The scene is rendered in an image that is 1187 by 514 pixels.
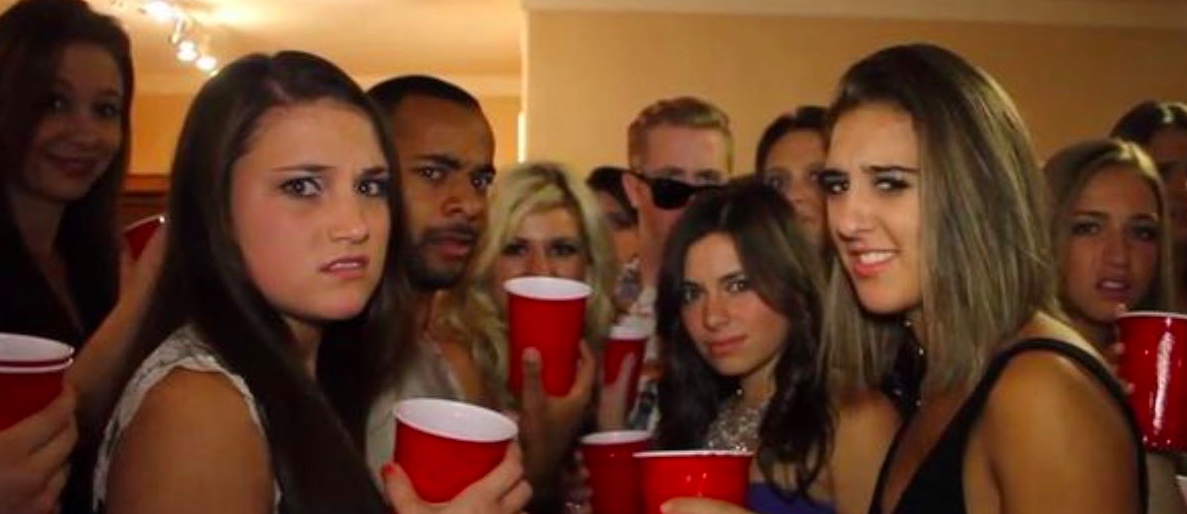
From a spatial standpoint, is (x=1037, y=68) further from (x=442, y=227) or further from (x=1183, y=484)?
(x=1183, y=484)

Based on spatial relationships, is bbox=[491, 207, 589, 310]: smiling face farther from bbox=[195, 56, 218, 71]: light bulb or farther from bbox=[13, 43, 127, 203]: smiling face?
bbox=[195, 56, 218, 71]: light bulb

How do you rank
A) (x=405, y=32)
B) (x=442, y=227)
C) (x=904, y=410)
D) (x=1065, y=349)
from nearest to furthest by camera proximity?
(x=1065, y=349), (x=904, y=410), (x=442, y=227), (x=405, y=32)

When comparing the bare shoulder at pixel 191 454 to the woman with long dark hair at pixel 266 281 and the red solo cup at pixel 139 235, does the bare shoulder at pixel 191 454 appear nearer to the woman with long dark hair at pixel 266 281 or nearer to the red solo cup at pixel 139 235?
the woman with long dark hair at pixel 266 281

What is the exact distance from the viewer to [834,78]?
6.22 metres

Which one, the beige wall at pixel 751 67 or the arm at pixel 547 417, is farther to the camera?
the beige wall at pixel 751 67

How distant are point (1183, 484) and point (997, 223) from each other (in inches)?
15.3

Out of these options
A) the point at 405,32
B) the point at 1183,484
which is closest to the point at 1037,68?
the point at 405,32

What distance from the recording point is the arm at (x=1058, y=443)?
1.28 metres

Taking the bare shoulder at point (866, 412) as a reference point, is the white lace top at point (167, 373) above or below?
above

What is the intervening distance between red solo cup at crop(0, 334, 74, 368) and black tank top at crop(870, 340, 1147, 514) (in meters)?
0.96

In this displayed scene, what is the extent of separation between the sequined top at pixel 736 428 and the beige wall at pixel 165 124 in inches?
257

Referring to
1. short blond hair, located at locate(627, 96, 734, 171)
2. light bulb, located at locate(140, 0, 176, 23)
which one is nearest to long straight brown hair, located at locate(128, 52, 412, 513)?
short blond hair, located at locate(627, 96, 734, 171)

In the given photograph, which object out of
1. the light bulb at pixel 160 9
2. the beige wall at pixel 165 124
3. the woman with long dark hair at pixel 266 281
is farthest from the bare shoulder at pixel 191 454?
the beige wall at pixel 165 124

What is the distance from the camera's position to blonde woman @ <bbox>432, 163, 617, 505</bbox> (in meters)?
2.58
